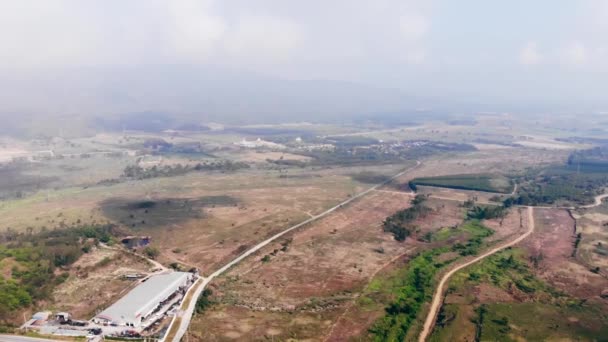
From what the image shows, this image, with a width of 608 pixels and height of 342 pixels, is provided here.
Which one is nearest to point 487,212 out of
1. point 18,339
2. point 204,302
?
point 204,302

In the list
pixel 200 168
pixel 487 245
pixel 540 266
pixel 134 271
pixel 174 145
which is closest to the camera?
pixel 134 271

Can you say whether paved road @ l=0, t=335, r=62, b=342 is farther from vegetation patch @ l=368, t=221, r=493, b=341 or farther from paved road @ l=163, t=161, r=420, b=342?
vegetation patch @ l=368, t=221, r=493, b=341

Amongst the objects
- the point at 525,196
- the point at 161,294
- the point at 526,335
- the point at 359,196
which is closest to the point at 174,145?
the point at 359,196

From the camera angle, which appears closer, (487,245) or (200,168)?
(487,245)

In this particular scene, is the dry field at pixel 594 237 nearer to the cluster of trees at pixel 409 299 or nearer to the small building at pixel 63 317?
the cluster of trees at pixel 409 299

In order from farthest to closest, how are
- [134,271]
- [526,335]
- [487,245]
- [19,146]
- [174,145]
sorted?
[174,145]
[19,146]
[487,245]
[134,271]
[526,335]

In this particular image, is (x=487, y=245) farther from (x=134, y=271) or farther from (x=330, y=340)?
(x=134, y=271)

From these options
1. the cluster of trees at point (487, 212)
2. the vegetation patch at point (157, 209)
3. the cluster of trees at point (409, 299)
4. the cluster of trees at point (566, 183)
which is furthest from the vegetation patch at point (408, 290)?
the vegetation patch at point (157, 209)
